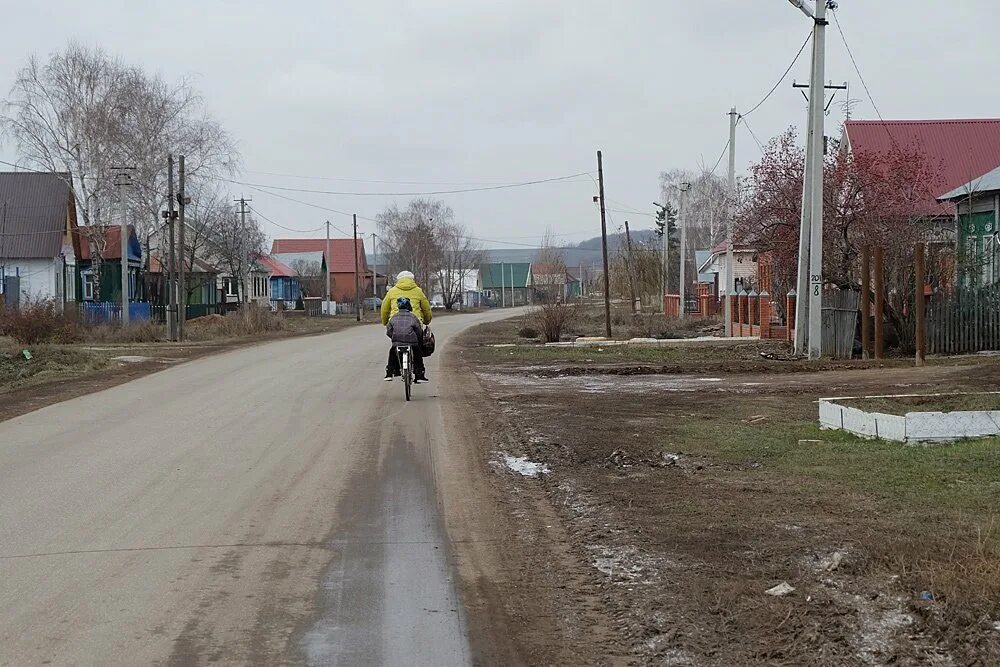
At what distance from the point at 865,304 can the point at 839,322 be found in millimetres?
1587

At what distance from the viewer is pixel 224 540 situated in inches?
282

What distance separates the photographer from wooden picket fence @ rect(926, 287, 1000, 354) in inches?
926

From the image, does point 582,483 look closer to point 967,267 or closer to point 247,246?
point 967,267

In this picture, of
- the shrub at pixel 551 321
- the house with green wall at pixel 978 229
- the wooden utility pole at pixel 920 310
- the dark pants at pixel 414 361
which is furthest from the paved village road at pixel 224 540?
A: the shrub at pixel 551 321

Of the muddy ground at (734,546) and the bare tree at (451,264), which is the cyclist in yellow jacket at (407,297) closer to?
the muddy ground at (734,546)

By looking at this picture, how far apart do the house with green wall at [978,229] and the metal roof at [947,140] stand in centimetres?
984

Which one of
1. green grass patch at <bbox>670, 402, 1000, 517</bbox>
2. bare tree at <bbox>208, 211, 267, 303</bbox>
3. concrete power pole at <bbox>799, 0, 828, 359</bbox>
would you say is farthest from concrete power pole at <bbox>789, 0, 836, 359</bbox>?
bare tree at <bbox>208, 211, 267, 303</bbox>

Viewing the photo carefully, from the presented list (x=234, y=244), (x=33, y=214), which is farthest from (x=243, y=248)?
(x=33, y=214)

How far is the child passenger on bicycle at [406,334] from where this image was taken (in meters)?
16.0

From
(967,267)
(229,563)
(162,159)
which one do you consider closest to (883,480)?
(229,563)

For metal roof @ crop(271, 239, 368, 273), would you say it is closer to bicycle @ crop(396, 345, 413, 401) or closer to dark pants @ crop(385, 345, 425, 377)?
dark pants @ crop(385, 345, 425, 377)

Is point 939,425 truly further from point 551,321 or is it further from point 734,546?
point 551,321

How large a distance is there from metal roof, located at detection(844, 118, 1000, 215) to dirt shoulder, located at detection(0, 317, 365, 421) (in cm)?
2398

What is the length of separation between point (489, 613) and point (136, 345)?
33542mm
